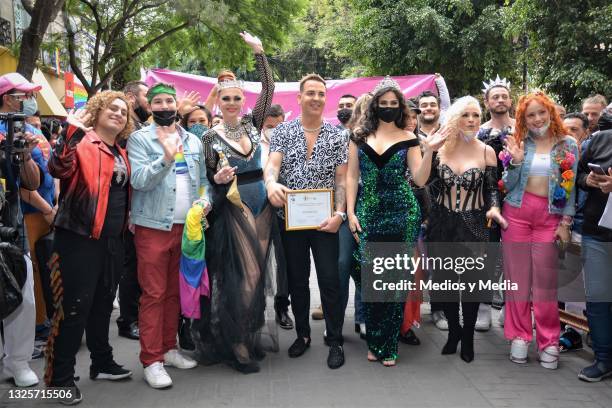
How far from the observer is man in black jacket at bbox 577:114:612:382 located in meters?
4.72

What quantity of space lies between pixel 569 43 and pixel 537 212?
876 centimetres

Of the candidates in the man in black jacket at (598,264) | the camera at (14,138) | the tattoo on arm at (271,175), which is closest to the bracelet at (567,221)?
the man in black jacket at (598,264)

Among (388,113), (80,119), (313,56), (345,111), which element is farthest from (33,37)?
(313,56)

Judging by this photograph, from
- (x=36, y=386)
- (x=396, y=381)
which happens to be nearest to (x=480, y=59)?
(x=396, y=381)

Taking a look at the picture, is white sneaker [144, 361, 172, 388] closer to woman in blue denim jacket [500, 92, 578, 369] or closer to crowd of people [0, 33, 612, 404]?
crowd of people [0, 33, 612, 404]

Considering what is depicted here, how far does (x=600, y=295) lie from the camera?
4.75 metres

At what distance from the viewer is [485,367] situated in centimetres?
501

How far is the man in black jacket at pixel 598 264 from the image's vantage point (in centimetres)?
472

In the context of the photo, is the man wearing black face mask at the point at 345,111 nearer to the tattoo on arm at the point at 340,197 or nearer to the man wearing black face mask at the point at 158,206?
the tattoo on arm at the point at 340,197

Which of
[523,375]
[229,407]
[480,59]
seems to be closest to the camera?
[229,407]

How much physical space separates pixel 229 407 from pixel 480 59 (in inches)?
611

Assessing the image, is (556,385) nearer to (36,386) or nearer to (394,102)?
(394,102)

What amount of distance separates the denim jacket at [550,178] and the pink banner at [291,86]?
19.1 ft

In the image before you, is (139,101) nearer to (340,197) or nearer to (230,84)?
(230,84)
